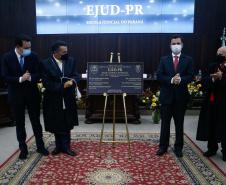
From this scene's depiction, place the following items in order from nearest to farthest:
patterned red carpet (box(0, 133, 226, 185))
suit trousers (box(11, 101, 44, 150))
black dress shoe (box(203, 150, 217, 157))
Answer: patterned red carpet (box(0, 133, 226, 185)) < suit trousers (box(11, 101, 44, 150)) < black dress shoe (box(203, 150, 217, 157))

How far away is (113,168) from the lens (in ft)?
10.1

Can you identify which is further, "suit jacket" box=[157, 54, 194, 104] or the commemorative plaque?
the commemorative plaque

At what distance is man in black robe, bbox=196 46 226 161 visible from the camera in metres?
3.17

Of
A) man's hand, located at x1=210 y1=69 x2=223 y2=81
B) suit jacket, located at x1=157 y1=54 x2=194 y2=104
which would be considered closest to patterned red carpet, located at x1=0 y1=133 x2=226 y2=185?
suit jacket, located at x1=157 y1=54 x2=194 y2=104

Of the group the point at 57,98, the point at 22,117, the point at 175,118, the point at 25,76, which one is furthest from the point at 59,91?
the point at 175,118

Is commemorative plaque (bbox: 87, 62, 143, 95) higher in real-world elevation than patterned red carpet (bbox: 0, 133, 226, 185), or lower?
higher

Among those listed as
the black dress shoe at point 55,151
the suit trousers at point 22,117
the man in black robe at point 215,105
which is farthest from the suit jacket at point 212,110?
the suit trousers at point 22,117

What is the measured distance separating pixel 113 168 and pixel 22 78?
1.63m

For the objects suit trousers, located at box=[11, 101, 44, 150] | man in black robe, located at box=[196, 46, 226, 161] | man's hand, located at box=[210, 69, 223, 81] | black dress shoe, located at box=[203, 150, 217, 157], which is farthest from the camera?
black dress shoe, located at box=[203, 150, 217, 157]

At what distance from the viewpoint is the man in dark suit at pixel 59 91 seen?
3.31 meters

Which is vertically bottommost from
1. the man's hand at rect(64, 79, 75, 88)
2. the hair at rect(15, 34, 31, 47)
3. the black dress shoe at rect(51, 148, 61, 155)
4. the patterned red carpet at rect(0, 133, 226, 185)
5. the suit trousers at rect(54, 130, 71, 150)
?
the patterned red carpet at rect(0, 133, 226, 185)

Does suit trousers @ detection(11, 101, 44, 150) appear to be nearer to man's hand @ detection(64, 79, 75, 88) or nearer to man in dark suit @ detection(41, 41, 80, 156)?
man in dark suit @ detection(41, 41, 80, 156)

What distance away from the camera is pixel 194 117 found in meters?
6.30

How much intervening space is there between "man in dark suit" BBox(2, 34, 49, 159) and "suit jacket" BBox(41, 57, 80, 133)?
5.5 inches
